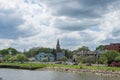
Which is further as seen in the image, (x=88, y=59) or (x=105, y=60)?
(x=88, y=59)

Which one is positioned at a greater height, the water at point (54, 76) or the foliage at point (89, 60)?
the foliage at point (89, 60)

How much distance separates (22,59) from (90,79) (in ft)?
416

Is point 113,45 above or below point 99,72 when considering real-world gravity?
above

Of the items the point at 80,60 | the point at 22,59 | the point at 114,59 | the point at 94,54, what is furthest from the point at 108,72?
the point at 22,59

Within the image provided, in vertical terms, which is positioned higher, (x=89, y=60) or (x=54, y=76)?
(x=89, y=60)

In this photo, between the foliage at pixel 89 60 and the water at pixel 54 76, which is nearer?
the water at pixel 54 76

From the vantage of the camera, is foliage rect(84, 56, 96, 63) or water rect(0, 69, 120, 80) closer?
water rect(0, 69, 120, 80)

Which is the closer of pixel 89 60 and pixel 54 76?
pixel 54 76

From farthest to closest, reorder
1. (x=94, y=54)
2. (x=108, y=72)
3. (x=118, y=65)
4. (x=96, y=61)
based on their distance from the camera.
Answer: (x=94, y=54) → (x=96, y=61) → (x=118, y=65) → (x=108, y=72)

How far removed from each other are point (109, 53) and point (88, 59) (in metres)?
41.1

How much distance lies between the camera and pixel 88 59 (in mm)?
167000

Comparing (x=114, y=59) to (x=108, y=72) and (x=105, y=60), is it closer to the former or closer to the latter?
(x=105, y=60)

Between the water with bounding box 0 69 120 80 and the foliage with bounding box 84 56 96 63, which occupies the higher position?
the foliage with bounding box 84 56 96 63

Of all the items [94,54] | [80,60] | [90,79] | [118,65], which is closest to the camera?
[90,79]
